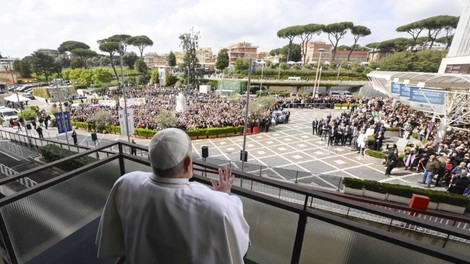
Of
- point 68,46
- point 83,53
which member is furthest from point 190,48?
point 68,46

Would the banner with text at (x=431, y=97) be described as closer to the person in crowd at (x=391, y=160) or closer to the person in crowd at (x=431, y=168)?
the person in crowd at (x=391, y=160)

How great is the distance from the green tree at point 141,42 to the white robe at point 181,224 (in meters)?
95.6

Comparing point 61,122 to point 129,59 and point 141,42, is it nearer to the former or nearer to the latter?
point 129,59

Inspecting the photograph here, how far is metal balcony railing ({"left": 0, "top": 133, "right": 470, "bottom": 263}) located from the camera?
1729mm

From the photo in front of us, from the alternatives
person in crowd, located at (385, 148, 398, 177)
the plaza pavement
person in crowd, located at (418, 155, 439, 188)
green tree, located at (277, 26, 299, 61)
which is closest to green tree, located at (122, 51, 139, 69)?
green tree, located at (277, 26, 299, 61)

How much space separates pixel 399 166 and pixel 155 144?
14563 mm

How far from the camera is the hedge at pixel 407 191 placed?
8.12 m

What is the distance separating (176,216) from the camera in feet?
3.82

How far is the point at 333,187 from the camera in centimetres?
998

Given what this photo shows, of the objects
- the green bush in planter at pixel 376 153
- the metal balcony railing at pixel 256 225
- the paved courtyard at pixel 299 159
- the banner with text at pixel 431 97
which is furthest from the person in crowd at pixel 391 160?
the metal balcony railing at pixel 256 225

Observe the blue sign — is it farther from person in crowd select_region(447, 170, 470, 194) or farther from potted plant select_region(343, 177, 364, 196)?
person in crowd select_region(447, 170, 470, 194)

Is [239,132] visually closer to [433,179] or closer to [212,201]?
[433,179]

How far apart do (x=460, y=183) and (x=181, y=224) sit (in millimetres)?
11426

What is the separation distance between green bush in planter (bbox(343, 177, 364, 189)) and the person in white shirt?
946cm
